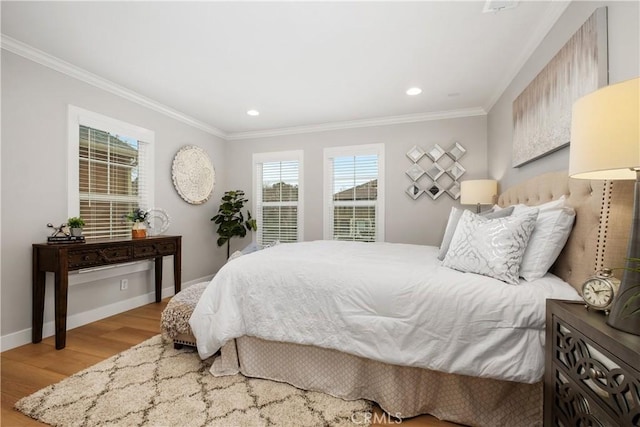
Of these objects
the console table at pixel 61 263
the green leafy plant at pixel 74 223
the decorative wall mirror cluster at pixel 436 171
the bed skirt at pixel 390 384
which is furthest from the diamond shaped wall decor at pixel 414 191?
the green leafy plant at pixel 74 223

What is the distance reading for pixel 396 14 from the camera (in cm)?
201

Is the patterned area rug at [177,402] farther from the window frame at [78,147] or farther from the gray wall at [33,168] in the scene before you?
the window frame at [78,147]

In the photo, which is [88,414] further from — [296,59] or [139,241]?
[296,59]

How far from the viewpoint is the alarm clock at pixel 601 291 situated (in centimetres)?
100

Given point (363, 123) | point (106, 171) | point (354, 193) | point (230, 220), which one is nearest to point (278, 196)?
point (230, 220)

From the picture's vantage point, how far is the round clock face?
1002 mm

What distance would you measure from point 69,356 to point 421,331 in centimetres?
260

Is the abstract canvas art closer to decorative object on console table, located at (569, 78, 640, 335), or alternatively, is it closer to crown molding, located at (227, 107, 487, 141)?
decorative object on console table, located at (569, 78, 640, 335)

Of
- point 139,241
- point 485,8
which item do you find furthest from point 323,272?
point 139,241

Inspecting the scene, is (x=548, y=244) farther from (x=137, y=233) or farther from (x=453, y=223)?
(x=137, y=233)

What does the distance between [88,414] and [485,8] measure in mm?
3441

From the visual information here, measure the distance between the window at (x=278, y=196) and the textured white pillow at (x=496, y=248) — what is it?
10.4ft

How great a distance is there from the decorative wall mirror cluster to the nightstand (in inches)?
115

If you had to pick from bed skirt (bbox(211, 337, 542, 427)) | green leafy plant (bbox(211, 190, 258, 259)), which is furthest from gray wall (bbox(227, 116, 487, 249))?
bed skirt (bbox(211, 337, 542, 427))
